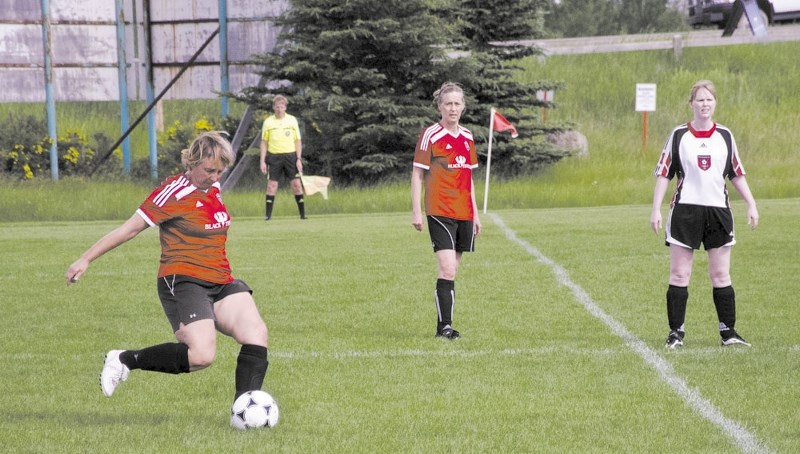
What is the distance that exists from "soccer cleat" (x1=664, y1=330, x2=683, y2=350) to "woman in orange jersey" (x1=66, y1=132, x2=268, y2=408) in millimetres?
3164

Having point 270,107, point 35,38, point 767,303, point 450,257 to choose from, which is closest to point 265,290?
point 450,257

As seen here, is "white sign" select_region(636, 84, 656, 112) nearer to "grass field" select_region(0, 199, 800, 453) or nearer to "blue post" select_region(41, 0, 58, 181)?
"blue post" select_region(41, 0, 58, 181)

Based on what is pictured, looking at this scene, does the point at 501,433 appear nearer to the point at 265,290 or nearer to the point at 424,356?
the point at 424,356

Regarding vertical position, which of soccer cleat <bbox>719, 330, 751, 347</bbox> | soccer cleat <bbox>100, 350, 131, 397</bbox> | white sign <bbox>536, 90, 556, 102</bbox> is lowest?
soccer cleat <bbox>719, 330, 751, 347</bbox>

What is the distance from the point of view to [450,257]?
28.8ft

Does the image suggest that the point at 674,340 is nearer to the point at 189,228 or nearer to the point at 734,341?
the point at 734,341

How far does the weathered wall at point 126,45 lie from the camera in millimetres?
28219

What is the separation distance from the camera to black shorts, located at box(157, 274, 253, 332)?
6.13 m

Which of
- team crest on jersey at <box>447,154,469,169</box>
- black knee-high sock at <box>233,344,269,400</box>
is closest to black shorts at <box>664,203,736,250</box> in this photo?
team crest on jersey at <box>447,154,469,169</box>

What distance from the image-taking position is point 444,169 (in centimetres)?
880

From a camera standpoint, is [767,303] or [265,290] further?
[265,290]

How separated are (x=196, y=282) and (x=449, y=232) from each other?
2990 millimetres

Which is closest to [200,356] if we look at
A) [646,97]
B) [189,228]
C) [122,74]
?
[189,228]

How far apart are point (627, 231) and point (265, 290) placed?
674 cm
